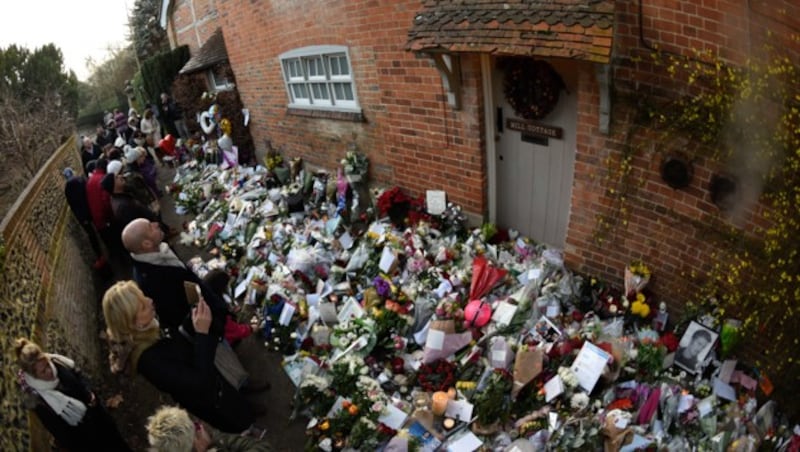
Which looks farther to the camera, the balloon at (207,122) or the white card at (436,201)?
the balloon at (207,122)

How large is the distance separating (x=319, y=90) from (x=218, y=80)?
534cm

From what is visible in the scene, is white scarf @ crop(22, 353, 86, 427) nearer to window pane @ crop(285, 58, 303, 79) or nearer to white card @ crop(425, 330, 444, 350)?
white card @ crop(425, 330, 444, 350)

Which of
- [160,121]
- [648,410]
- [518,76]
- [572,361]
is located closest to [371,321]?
[572,361]

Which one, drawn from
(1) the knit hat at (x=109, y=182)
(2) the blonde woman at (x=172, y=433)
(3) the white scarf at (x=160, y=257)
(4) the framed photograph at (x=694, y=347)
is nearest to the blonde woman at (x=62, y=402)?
(3) the white scarf at (x=160, y=257)

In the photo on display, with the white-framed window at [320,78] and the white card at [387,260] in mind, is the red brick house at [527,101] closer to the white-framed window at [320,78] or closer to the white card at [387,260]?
the white-framed window at [320,78]

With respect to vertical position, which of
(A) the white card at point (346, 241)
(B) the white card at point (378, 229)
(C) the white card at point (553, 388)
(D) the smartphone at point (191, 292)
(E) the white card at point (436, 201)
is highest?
(D) the smartphone at point (191, 292)

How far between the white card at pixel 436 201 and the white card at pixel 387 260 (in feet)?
2.66

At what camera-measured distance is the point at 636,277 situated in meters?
4.05

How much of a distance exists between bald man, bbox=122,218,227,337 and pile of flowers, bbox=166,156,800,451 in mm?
1239

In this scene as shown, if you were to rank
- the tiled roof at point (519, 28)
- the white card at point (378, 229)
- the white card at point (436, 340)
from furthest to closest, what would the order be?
1. the white card at point (378, 229)
2. the white card at point (436, 340)
3. the tiled roof at point (519, 28)

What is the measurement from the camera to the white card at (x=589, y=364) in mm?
3619

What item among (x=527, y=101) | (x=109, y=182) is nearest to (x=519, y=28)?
(x=527, y=101)

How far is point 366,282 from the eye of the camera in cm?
544

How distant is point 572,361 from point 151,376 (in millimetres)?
3193
